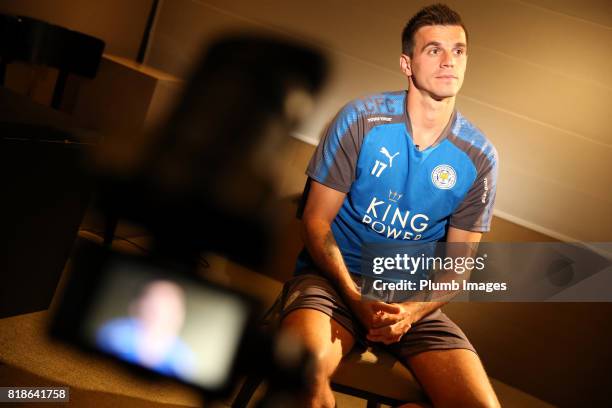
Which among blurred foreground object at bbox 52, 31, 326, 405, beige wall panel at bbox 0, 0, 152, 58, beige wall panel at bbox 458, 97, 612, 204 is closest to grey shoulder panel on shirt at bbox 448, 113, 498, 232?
blurred foreground object at bbox 52, 31, 326, 405

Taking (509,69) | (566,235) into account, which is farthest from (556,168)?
(509,69)

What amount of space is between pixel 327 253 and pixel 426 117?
50 centimetres

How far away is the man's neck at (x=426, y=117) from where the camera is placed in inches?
73.4

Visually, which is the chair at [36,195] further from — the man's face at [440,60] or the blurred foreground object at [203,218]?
the man's face at [440,60]

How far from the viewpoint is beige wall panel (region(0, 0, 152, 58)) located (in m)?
2.75

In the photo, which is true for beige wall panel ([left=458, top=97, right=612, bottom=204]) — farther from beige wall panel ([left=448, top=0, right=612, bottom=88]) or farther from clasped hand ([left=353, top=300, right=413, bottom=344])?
clasped hand ([left=353, top=300, right=413, bottom=344])

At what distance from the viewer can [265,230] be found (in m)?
3.02

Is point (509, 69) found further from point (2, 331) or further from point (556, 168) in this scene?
point (2, 331)

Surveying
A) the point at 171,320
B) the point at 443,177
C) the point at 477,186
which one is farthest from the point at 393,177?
the point at 171,320

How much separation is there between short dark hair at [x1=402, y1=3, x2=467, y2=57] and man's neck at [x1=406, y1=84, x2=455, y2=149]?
6.2 inches

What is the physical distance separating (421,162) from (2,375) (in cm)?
132

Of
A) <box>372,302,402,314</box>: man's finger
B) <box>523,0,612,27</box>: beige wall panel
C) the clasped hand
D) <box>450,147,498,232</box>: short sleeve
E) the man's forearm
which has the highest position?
<box>523,0,612,27</box>: beige wall panel

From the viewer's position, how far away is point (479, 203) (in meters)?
1.89

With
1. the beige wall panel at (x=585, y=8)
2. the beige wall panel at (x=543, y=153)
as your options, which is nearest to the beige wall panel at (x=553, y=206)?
the beige wall panel at (x=543, y=153)
